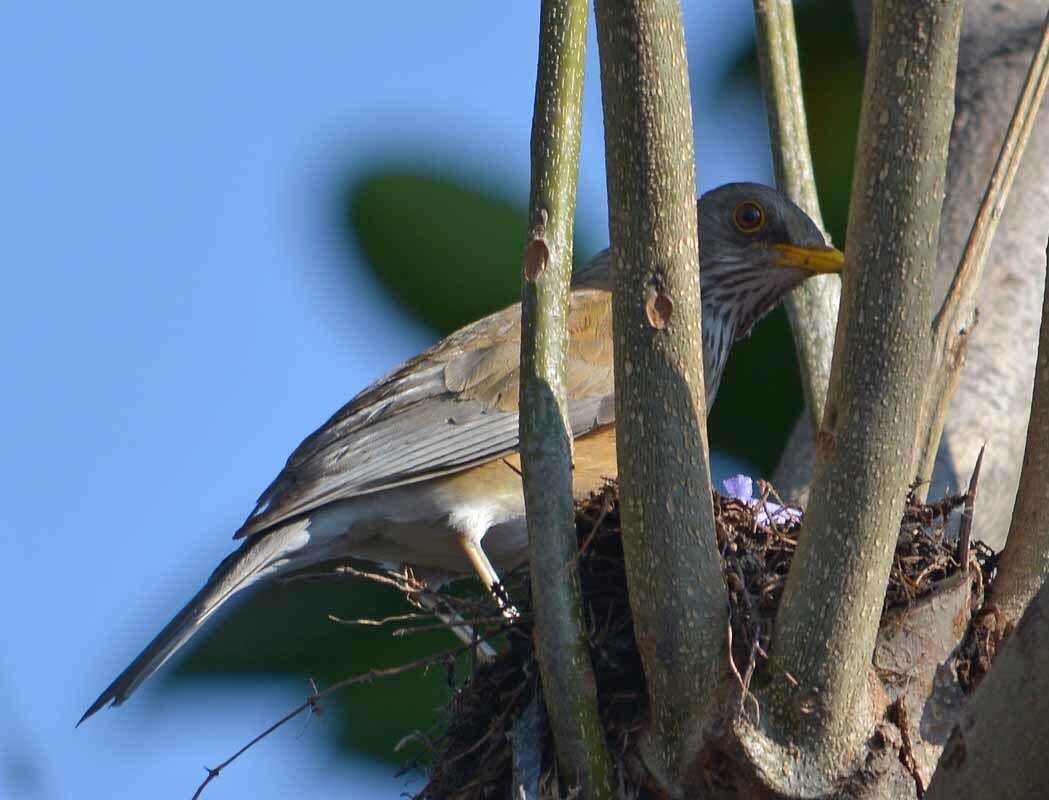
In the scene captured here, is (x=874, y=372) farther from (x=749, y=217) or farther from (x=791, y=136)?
(x=749, y=217)

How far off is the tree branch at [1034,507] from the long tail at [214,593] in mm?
2692

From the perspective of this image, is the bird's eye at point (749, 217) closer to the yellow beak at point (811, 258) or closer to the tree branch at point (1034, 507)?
the yellow beak at point (811, 258)

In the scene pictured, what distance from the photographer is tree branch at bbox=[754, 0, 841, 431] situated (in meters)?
5.61

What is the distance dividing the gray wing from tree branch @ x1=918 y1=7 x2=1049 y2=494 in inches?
52.4

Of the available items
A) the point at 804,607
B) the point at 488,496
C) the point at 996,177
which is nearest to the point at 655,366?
the point at 804,607

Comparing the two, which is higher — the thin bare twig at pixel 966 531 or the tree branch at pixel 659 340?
the tree branch at pixel 659 340

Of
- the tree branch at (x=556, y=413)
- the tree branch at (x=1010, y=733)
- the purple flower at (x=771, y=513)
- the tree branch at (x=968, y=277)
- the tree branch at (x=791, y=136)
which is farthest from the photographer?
the tree branch at (x=791, y=136)

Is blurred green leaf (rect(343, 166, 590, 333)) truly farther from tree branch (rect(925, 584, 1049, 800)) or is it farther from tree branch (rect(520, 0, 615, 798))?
tree branch (rect(925, 584, 1049, 800))

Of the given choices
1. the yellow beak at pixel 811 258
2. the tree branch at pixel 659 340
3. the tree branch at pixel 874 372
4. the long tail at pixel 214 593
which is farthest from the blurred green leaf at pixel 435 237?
the tree branch at pixel 874 372

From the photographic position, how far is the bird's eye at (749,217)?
21.1 ft

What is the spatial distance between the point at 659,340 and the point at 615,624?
1017 millimetres

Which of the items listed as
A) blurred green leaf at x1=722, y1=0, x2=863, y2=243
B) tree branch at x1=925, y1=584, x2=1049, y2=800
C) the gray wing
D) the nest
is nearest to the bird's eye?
the gray wing

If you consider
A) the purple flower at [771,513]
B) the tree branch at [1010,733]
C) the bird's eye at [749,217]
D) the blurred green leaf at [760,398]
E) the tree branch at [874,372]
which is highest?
the tree branch at [874,372]

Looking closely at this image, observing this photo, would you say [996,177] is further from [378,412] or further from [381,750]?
[381,750]
